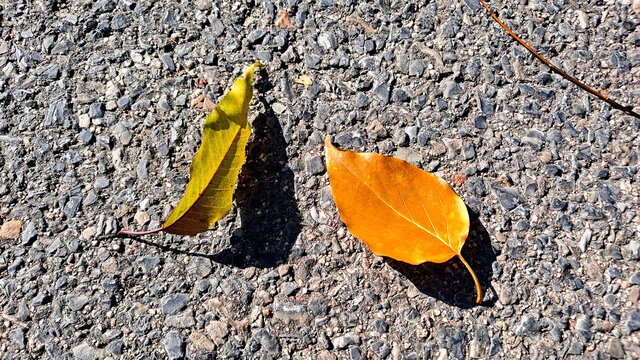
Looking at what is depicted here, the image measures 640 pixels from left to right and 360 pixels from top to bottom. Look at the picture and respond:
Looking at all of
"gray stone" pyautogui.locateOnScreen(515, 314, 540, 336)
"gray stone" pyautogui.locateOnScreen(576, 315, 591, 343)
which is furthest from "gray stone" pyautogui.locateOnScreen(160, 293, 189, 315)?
"gray stone" pyautogui.locateOnScreen(576, 315, 591, 343)

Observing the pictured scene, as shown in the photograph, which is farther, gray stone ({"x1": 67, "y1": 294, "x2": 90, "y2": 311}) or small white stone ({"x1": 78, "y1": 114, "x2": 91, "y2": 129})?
small white stone ({"x1": 78, "y1": 114, "x2": 91, "y2": 129})

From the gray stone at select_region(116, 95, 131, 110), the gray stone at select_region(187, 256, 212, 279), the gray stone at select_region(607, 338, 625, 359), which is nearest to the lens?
the gray stone at select_region(607, 338, 625, 359)

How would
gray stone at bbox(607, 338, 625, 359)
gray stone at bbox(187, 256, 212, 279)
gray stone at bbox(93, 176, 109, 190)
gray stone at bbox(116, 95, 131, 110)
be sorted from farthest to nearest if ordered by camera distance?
gray stone at bbox(116, 95, 131, 110), gray stone at bbox(93, 176, 109, 190), gray stone at bbox(187, 256, 212, 279), gray stone at bbox(607, 338, 625, 359)

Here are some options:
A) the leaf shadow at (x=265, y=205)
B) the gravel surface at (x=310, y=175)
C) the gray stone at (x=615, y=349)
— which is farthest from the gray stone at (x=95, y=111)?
the gray stone at (x=615, y=349)

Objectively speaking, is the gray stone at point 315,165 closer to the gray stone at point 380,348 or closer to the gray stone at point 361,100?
the gray stone at point 361,100

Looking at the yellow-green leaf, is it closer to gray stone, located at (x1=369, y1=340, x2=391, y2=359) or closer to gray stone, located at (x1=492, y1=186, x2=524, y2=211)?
gray stone, located at (x1=369, y1=340, x2=391, y2=359)

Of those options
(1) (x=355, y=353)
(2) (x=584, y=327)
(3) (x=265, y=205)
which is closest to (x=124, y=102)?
(3) (x=265, y=205)
